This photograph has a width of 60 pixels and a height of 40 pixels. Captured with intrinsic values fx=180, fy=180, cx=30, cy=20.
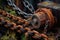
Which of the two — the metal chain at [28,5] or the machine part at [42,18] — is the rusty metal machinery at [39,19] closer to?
the machine part at [42,18]

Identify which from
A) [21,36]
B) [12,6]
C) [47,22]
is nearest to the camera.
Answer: [21,36]

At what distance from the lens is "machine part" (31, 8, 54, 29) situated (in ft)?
6.74

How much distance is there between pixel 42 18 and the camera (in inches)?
82.2

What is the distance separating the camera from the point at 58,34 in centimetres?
212

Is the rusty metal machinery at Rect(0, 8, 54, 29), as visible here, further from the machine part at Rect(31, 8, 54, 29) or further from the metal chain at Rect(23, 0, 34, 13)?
the metal chain at Rect(23, 0, 34, 13)

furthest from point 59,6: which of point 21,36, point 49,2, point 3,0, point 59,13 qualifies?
point 3,0

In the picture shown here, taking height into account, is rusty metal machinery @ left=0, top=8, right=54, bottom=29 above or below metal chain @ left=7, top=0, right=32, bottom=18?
below

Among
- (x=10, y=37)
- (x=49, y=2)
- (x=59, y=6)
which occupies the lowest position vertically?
(x=10, y=37)

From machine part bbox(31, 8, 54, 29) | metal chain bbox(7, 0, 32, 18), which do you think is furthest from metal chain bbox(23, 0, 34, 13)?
machine part bbox(31, 8, 54, 29)

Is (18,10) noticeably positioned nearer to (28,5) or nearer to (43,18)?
(28,5)

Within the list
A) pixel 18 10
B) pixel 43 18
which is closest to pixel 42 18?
pixel 43 18

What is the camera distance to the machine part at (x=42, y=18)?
2055 millimetres

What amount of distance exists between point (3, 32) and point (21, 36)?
0.77 ft

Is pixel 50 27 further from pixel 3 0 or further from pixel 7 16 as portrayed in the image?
pixel 3 0
